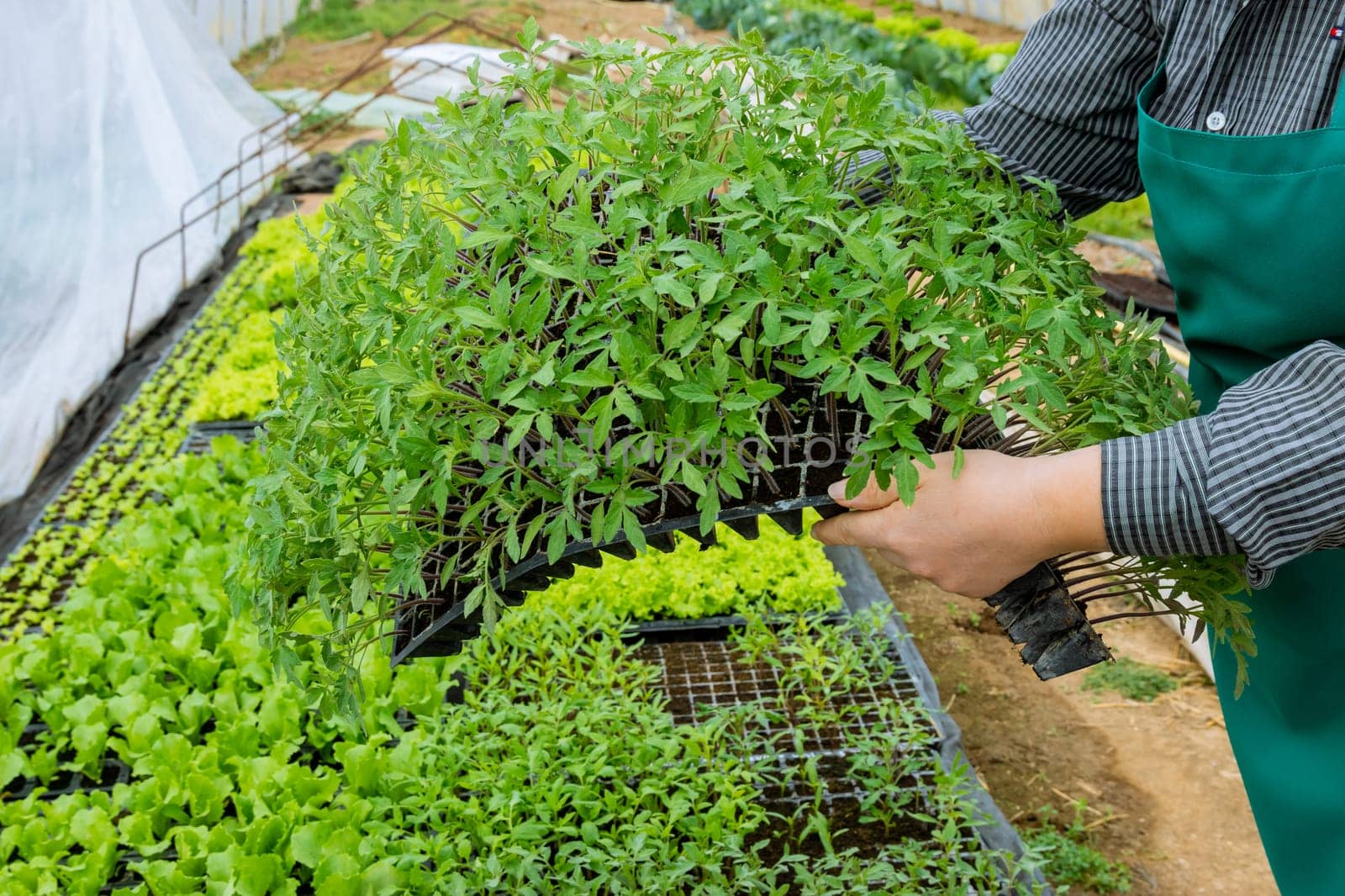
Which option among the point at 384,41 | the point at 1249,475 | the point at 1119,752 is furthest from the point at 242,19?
the point at 1249,475

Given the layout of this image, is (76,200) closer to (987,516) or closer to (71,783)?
(71,783)

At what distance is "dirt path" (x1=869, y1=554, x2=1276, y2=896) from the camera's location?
105 inches

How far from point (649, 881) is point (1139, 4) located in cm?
148

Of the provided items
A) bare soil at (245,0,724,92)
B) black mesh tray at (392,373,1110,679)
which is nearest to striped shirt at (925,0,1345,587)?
black mesh tray at (392,373,1110,679)

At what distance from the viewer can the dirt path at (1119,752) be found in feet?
8.79

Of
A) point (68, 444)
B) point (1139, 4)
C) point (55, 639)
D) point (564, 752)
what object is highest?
point (1139, 4)

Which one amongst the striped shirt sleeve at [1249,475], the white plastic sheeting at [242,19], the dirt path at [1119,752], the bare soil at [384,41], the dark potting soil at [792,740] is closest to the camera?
the striped shirt sleeve at [1249,475]

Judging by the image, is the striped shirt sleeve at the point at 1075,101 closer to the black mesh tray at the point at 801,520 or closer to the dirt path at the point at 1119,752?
the black mesh tray at the point at 801,520

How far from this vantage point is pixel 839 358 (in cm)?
105

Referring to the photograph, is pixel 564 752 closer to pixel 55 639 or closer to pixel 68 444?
pixel 55 639

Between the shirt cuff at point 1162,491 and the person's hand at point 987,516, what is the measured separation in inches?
0.6

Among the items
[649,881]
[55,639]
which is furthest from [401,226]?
[55,639]

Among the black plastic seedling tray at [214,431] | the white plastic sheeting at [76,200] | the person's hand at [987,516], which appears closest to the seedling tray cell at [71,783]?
the black plastic seedling tray at [214,431]

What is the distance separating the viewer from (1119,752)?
119 inches
